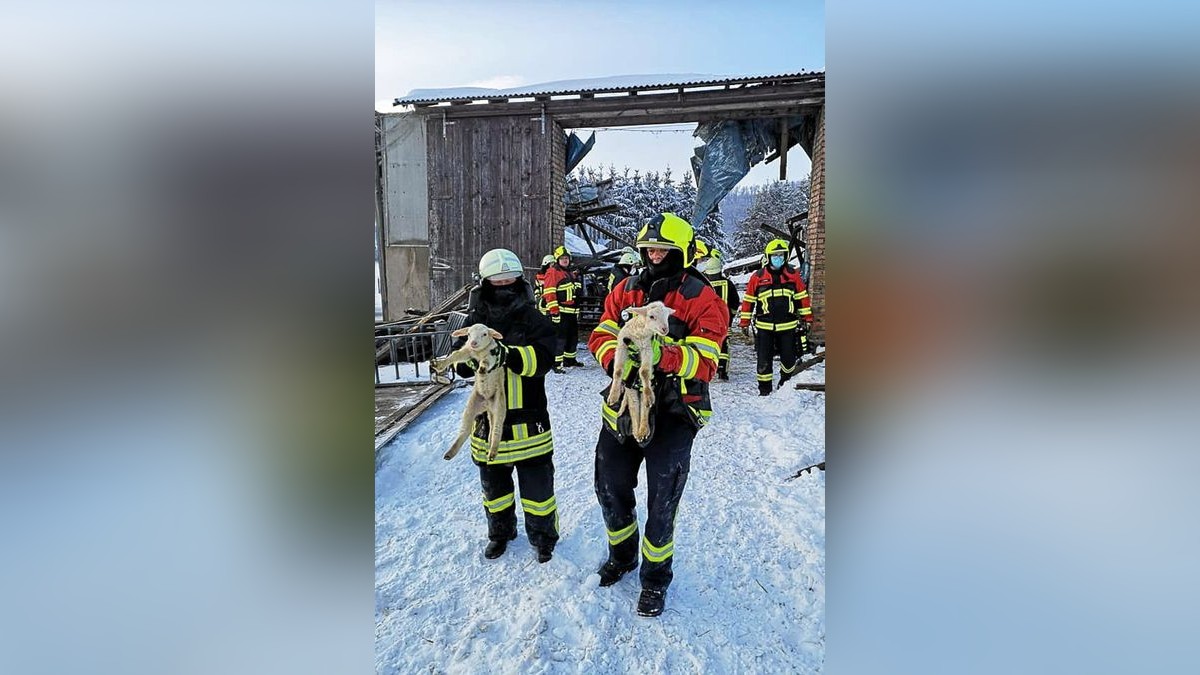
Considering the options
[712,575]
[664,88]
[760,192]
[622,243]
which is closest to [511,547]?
[712,575]

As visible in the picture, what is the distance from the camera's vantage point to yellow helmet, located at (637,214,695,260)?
8.34 feet

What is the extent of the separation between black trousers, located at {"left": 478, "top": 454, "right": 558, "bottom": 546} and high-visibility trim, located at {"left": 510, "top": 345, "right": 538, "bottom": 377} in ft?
1.83

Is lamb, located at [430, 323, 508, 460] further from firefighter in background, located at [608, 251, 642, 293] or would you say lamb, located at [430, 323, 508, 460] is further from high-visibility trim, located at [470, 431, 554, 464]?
firefighter in background, located at [608, 251, 642, 293]

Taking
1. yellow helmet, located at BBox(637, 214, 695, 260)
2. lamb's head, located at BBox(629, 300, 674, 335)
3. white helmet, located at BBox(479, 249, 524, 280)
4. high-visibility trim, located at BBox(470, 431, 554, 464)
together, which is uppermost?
yellow helmet, located at BBox(637, 214, 695, 260)

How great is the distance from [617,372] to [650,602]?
4.12 ft

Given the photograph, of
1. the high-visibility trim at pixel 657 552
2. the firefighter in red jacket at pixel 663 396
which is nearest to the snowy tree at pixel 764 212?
the firefighter in red jacket at pixel 663 396

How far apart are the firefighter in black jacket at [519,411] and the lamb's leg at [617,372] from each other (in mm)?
535

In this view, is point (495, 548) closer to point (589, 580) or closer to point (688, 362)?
point (589, 580)

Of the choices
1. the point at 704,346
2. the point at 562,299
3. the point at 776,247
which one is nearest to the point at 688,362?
the point at 704,346

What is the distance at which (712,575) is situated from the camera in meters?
2.94

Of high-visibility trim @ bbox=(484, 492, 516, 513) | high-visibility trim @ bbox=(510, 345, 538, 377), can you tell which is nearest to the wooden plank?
high-visibility trim @ bbox=(484, 492, 516, 513)

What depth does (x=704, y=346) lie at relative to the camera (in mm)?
2469
